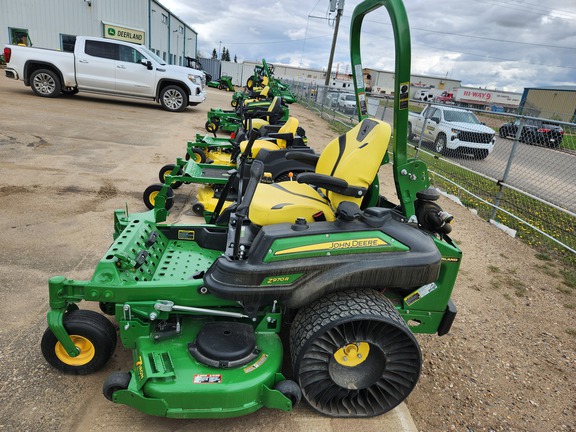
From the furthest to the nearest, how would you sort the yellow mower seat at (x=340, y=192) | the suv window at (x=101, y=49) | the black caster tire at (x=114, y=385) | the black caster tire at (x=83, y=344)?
the suv window at (x=101, y=49), the yellow mower seat at (x=340, y=192), the black caster tire at (x=83, y=344), the black caster tire at (x=114, y=385)

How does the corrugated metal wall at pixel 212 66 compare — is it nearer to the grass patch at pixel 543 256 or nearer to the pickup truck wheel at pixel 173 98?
the pickup truck wheel at pixel 173 98

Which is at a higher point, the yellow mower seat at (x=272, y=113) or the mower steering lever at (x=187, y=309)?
the yellow mower seat at (x=272, y=113)

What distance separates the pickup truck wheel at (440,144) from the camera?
1027 centimetres

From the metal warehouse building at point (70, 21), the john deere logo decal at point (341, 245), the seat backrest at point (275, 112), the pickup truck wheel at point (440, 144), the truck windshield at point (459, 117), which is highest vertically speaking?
the metal warehouse building at point (70, 21)

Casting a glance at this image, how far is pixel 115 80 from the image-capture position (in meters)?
12.9

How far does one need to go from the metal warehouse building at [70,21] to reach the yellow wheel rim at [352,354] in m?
26.5

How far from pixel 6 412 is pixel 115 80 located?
1241 centimetres

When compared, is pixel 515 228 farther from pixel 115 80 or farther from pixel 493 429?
pixel 115 80

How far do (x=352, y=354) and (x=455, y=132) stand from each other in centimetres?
901

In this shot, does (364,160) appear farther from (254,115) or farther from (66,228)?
(254,115)

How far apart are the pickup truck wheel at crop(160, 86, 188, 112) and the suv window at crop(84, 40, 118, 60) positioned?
1.85 m

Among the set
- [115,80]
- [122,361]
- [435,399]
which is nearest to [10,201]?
[122,361]

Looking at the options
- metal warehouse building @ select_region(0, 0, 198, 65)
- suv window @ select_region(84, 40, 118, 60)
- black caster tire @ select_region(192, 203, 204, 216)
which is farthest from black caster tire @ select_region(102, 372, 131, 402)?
metal warehouse building @ select_region(0, 0, 198, 65)

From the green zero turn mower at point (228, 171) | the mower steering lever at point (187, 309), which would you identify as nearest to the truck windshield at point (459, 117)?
the green zero turn mower at point (228, 171)
